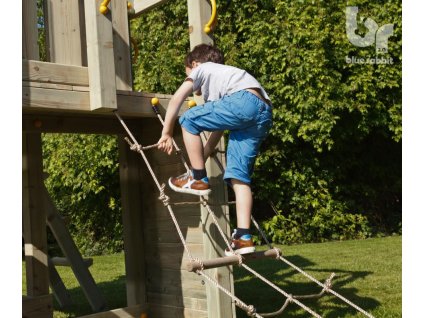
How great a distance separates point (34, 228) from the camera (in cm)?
480

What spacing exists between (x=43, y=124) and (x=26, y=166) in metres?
0.59

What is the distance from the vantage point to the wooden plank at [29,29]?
368 centimetres

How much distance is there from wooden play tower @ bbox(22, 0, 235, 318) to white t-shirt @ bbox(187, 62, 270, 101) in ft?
1.77

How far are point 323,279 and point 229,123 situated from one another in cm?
352

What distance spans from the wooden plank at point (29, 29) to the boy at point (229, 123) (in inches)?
38.8

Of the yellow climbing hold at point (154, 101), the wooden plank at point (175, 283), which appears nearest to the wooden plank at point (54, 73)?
the yellow climbing hold at point (154, 101)

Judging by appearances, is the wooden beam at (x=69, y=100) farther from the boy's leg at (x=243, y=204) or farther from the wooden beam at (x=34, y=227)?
the wooden beam at (x=34, y=227)

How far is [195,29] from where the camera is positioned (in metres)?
4.20

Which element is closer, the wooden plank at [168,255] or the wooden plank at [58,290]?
the wooden plank at [168,255]

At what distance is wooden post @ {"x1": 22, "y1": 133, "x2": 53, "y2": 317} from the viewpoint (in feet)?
15.6

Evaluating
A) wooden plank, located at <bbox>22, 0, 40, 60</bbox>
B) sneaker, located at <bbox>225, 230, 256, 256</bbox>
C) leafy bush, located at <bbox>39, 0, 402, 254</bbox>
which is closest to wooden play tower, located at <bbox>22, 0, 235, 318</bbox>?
wooden plank, located at <bbox>22, 0, 40, 60</bbox>

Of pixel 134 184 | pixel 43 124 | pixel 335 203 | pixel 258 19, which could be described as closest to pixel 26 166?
pixel 43 124

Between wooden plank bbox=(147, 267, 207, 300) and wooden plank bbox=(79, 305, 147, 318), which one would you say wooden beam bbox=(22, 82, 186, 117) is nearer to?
wooden plank bbox=(147, 267, 207, 300)

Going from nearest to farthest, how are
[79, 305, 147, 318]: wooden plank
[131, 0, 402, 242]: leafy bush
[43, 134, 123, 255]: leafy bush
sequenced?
[79, 305, 147, 318]: wooden plank
[131, 0, 402, 242]: leafy bush
[43, 134, 123, 255]: leafy bush
